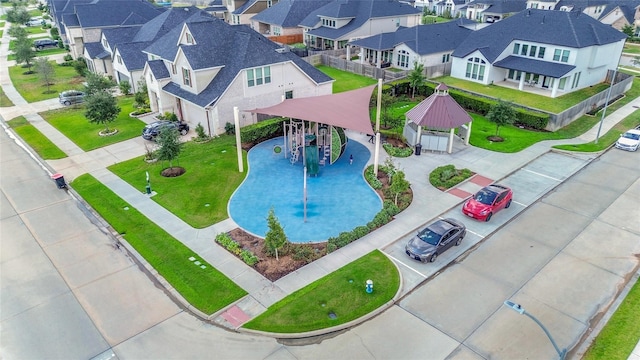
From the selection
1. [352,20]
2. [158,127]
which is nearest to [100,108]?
[158,127]

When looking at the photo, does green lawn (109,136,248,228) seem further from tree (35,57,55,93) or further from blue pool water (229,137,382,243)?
tree (35,57,55,93)

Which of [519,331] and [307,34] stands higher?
[307,34]

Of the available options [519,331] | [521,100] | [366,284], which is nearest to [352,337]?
[366,284]

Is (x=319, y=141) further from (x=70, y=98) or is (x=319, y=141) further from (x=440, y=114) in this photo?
(x=70, y=98)

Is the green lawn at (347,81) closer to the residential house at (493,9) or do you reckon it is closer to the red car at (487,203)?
the red car at (487,203)

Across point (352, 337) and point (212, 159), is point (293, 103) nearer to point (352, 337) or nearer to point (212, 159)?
point (212, 159)

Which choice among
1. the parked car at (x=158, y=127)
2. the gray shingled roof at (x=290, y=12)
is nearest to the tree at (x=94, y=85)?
the parked car at (x=158, y=127)

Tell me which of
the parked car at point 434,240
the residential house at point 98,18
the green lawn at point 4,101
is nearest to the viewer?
the parked car at point 434,240
